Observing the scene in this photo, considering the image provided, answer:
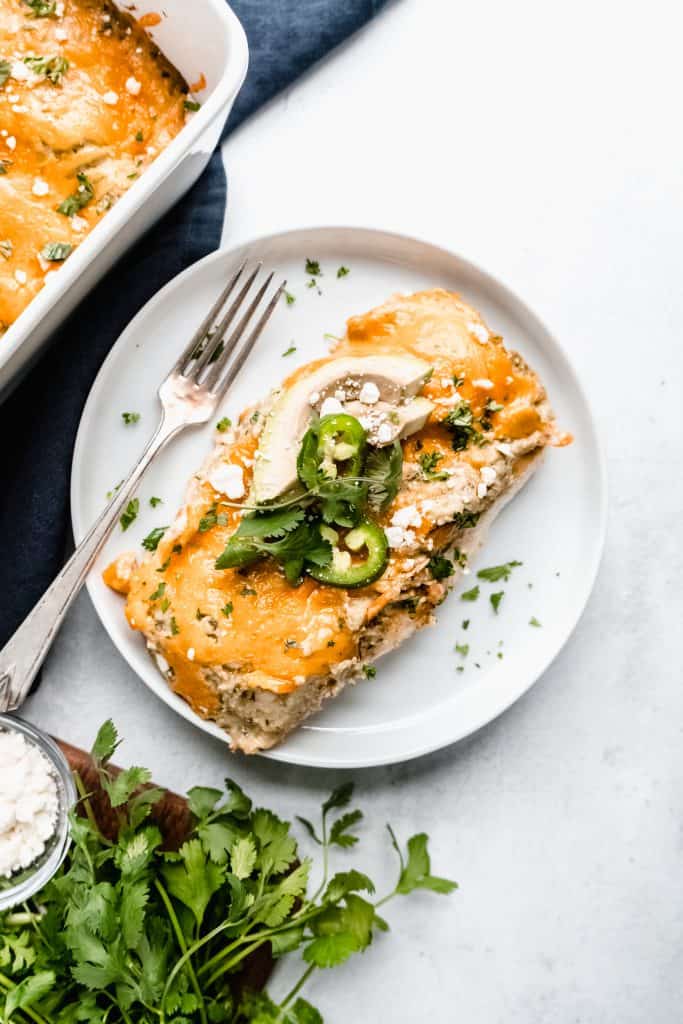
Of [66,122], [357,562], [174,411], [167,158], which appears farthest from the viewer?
[174,411]

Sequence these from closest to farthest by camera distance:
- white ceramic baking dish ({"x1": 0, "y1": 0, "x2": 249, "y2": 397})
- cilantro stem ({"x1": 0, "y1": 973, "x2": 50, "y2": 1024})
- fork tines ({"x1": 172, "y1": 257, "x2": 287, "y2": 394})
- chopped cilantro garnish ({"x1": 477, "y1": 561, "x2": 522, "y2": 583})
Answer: white ceramic baking dish ({"x1": 0, "y1": 0, "x2": 249, "y2": 397}), cilantro stem ({"x1": 0, "y1": 973, "x2": 50, "y2": 1024}), fork tines ({"x1": 172, "y1": 257, "x2": 287, "y2": 394}), chopped cilantro garnish ({"x1": 477, "y1": 561, "x2": 522, "y2": 583})

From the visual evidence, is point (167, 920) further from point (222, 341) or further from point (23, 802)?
point (222, 341)

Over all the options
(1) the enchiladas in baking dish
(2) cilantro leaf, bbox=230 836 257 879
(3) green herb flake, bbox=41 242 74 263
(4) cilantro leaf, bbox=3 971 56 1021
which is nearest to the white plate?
(1) the enchiladas in baking dish

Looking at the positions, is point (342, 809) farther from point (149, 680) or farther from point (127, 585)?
point (127, 585)

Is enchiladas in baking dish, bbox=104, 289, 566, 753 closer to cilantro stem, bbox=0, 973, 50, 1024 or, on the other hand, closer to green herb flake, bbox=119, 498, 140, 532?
green herb flake, bbox=119, 498, 140, 532

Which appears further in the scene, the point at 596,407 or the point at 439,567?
the point at 596,407

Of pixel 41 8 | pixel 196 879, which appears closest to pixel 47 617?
pixel 196 879

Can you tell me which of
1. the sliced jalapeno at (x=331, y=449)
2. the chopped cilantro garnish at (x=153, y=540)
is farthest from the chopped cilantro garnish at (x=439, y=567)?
the chopped cilantro garnish at (x=153, y=540)
